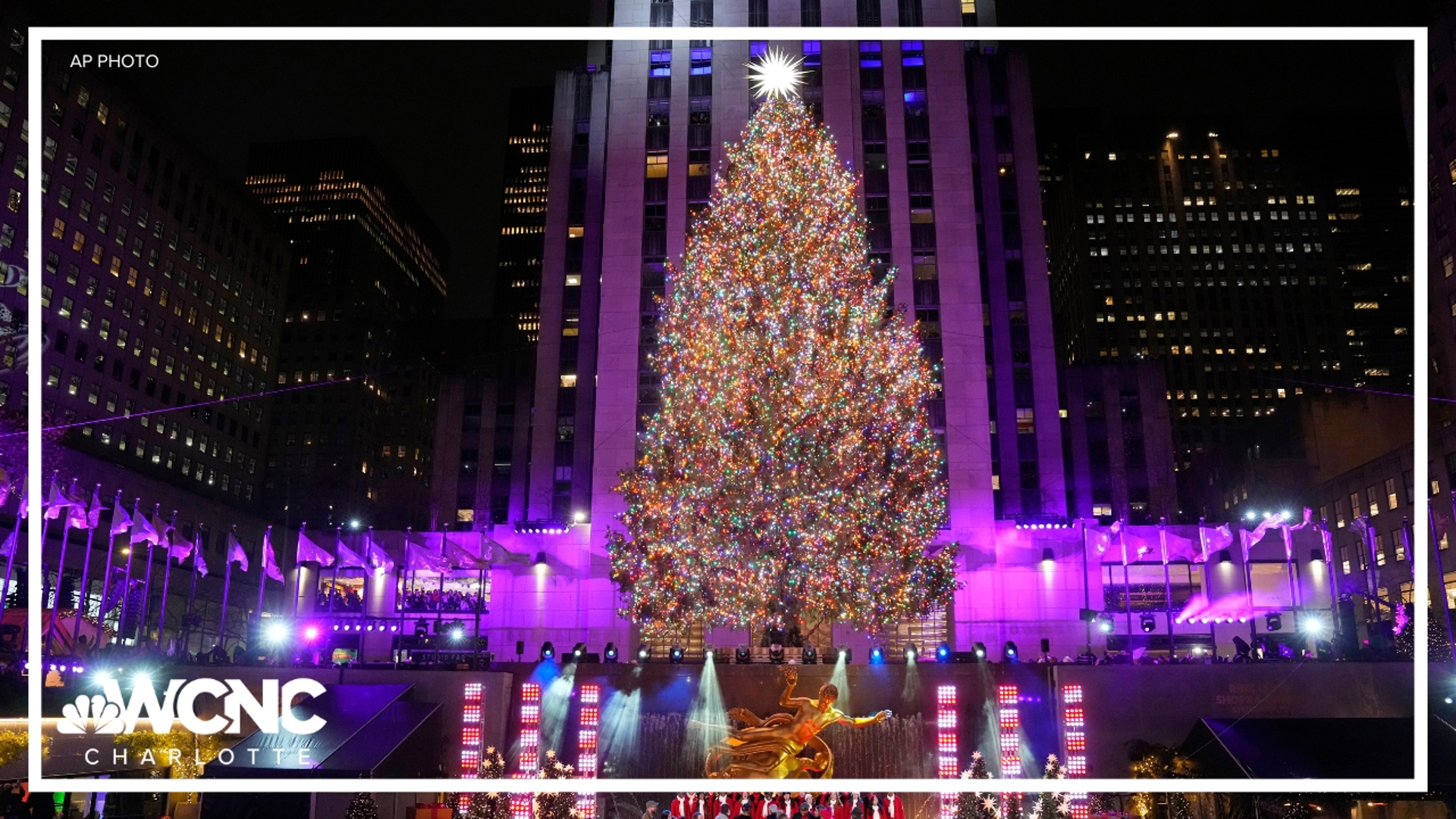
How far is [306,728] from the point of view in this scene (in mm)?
23375

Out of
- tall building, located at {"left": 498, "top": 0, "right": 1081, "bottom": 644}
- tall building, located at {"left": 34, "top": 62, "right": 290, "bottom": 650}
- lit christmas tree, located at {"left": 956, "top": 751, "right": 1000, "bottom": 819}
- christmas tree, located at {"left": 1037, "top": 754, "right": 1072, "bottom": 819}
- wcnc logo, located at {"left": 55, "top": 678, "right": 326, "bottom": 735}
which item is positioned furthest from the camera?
tall building, located at {"left": 34, "top": 62, "right": 290, "bottom": 650}

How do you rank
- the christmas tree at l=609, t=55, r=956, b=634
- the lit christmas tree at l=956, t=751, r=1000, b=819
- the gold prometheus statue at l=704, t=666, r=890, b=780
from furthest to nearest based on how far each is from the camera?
1. the christmas tree at l=609, t=55, r=956, b=634
2. the gold prometheus statue at l=704, t=666, r=890, b=780
3. the lit christmas tree at l=956, t=751, r=1000, b=819

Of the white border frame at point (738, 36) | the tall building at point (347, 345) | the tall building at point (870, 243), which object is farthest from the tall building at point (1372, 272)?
the white border frame at point (738, 36)

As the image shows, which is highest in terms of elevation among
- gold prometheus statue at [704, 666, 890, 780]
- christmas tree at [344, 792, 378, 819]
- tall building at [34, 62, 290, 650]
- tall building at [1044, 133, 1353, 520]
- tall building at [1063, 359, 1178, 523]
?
tall building at [1044, 133, 1353, 520]

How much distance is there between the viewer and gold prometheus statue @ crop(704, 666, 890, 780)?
24547 mm

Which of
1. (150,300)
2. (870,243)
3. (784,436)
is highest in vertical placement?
(150,300)

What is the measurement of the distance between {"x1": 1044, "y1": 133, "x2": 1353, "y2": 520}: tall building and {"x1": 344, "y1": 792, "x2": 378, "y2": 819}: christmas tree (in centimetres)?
11997

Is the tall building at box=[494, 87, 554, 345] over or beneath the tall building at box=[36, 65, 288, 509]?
over

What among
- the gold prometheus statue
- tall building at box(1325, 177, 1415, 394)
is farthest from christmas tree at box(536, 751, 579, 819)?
tall building at box(1325, 177, 1415, 394)

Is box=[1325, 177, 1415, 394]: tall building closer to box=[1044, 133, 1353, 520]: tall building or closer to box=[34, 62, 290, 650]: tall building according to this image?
box=[1044, 133, 1353, 520]: tall building

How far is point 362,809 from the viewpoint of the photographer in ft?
75.0

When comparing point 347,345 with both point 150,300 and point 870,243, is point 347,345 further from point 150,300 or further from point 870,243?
point 870,243

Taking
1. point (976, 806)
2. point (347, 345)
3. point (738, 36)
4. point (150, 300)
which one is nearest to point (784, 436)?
point (976, 806)

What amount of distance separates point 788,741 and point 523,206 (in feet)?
531
